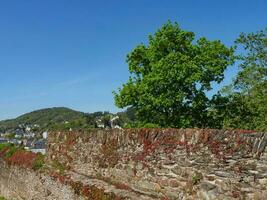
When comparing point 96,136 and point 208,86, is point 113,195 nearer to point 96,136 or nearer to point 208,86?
point 96,136

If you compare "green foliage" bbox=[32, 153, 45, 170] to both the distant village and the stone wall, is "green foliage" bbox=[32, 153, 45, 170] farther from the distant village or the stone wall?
the stone wall

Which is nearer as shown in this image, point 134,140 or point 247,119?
point 134,140

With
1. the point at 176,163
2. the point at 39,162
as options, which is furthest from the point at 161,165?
the point at 39,162

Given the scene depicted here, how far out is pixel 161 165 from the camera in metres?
10.6

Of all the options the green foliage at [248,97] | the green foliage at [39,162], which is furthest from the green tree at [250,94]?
the green foliage at [39,162]

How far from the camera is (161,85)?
96.4 feet

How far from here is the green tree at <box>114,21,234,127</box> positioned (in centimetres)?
2895

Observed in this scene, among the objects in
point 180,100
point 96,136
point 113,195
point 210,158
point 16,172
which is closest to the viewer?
point 210,158

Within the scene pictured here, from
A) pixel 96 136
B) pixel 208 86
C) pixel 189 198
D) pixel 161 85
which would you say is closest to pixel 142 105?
pixel 161 85

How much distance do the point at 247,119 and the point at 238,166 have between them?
2336cm

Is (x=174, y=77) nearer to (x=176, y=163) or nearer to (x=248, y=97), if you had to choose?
(x=248, y=97)

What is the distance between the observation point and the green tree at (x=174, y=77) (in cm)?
2895

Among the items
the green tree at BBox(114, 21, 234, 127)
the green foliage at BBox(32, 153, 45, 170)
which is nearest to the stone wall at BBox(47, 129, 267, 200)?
the green foliage at BBox(32, 153, 45, 170)

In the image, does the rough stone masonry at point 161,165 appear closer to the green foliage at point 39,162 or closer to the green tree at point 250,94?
the green foliage at point 39,162
